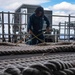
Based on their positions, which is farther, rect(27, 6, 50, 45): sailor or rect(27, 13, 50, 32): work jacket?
rect(27, 13, 50, 32): work jacket

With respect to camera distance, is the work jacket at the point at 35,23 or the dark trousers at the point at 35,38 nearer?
the dark trousers at the point at 35,38

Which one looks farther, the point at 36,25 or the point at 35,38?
the point at 36,25

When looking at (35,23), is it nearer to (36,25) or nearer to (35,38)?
(36,25)

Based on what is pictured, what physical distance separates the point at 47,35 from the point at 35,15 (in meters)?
1.92

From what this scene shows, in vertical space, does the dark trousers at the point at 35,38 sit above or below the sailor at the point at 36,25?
below

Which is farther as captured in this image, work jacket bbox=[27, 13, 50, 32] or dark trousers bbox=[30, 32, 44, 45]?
work jacket bbox=[27, 13, 50, 32]

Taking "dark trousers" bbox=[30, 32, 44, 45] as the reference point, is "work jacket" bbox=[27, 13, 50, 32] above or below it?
above

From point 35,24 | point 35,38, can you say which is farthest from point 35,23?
point 35,38

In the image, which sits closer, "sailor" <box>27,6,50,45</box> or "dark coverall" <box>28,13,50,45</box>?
"sailor" <box>27,6,50,45</box>

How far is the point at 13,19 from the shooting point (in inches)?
240

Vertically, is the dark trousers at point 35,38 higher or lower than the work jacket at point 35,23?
lower

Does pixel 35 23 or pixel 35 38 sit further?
pixel 35 23

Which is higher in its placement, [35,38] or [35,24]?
[35,24]

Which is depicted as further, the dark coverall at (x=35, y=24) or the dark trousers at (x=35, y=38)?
the dark coverall at (x=35, y=24)
